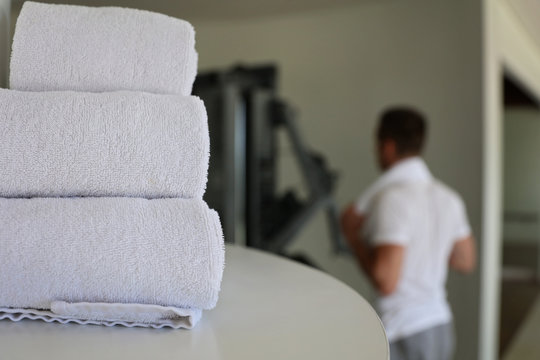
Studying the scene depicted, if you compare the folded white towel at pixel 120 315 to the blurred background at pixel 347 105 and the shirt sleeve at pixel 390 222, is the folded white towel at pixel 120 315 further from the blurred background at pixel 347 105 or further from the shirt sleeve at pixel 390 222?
the blurred background at pixel 347 105

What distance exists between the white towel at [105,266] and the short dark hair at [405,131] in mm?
1104

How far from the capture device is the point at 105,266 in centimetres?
34

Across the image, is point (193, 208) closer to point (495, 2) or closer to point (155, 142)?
point (155, 142)

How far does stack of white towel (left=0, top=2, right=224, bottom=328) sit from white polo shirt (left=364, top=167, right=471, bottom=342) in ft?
3.13

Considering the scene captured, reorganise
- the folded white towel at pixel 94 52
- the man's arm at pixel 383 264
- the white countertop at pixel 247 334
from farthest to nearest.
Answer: the man's arm at pixel 383 264
the folded white towel at pixel 94 52
the white countertop at pixel 247 334

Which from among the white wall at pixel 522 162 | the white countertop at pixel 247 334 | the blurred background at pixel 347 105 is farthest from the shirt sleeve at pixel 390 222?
the white wall at pixel 522 162

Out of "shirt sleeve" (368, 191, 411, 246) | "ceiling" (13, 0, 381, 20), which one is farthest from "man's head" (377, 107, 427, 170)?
"ceiling" (13, 0, 381, 20)

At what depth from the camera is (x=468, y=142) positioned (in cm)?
→ 222

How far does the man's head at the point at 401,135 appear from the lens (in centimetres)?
138

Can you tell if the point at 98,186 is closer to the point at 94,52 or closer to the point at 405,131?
the point at 94,52

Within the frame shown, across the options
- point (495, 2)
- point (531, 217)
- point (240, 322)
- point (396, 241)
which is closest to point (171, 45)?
point (240, 322)

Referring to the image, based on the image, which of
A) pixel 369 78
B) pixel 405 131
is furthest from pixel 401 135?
pixel 369 78

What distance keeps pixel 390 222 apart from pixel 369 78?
1.48 metres

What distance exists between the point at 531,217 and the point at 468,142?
417 centimetres
